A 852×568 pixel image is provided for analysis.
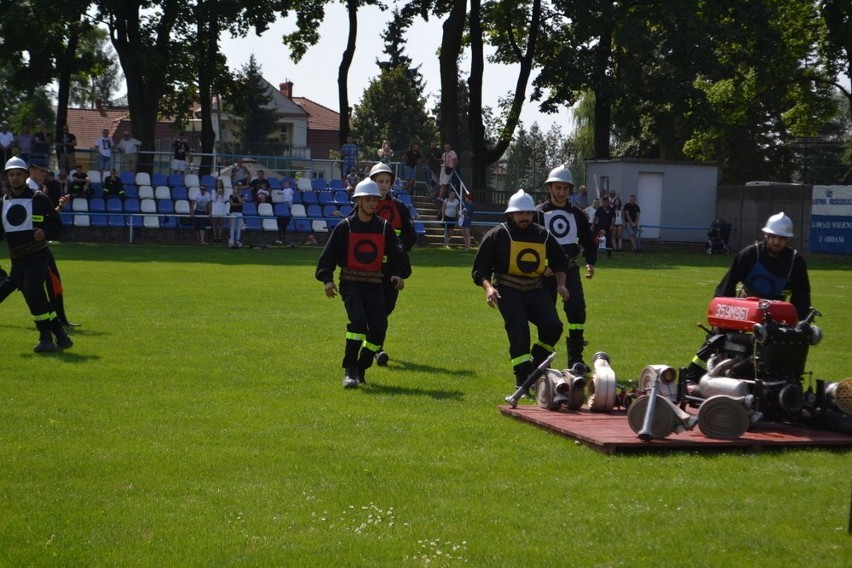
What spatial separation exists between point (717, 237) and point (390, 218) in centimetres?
3303

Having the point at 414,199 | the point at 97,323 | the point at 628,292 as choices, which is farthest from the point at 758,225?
the point at 97,323

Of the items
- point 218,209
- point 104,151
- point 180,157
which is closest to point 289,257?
point 218,209

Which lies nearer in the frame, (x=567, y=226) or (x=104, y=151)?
(x=567, y=226)

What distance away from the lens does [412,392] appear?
467 inches

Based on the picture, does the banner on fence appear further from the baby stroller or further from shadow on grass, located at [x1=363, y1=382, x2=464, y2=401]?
shadow on grass, located at [x1=363, y1=382, x2=464, y2=401]

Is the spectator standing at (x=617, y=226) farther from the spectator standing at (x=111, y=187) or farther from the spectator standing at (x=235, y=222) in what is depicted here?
the spectator standing at (x=111, y=187)

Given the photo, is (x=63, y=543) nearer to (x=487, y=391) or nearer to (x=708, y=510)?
A: (x=708, y=510)

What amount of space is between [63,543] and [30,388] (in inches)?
208

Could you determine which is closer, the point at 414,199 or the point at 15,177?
the point at 15,177

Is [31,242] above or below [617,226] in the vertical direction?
above

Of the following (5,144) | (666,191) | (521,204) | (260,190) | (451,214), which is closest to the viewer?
(521,204)

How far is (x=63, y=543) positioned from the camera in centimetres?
649

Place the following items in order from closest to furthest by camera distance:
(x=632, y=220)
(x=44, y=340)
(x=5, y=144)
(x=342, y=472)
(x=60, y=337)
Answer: (x=342, y=472) → (x=44, y=340) → (x=60, y=337) → (x=5, y=144) → (x=632, y=220)

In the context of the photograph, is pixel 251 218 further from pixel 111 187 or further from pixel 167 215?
pixel 111 187
